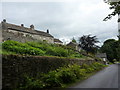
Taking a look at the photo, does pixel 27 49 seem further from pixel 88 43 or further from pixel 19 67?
pixel 88 43

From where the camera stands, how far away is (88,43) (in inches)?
1464

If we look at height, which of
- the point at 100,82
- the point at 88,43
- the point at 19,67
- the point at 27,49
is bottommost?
the point at 100,82

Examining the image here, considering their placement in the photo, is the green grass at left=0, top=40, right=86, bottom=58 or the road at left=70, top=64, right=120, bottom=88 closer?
the road at left=70, top=64, right=120, bottom=88

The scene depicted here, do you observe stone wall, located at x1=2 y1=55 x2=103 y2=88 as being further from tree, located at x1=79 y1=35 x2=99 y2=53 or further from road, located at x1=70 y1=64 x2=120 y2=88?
tree, located at x1=79 y1=35 x2=99 y2=53

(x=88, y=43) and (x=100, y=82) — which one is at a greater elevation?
(x=88, y=43)

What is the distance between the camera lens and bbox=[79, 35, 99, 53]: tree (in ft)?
122

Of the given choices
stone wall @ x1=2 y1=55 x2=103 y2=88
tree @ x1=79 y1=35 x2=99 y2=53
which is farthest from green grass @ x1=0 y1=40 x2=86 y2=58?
tree @ x1=79 y1=35 x2=99 y2=53

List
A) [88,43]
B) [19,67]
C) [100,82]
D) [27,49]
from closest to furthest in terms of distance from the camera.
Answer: [19,67] < [100,82] < [27,49] < [88,43]

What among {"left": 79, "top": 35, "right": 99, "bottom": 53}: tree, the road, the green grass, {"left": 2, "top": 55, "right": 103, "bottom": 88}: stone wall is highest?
{"left": 79, "top": 35, "right": 99, "bottom": 53}: tree

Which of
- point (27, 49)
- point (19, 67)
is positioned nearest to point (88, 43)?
point (27, 49)

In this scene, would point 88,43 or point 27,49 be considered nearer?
point 27,49

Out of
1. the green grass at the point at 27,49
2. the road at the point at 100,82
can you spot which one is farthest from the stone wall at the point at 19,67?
the road at the point at 100,82

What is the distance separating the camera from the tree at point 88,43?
3715 cm

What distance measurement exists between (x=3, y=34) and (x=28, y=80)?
946 centimetres
